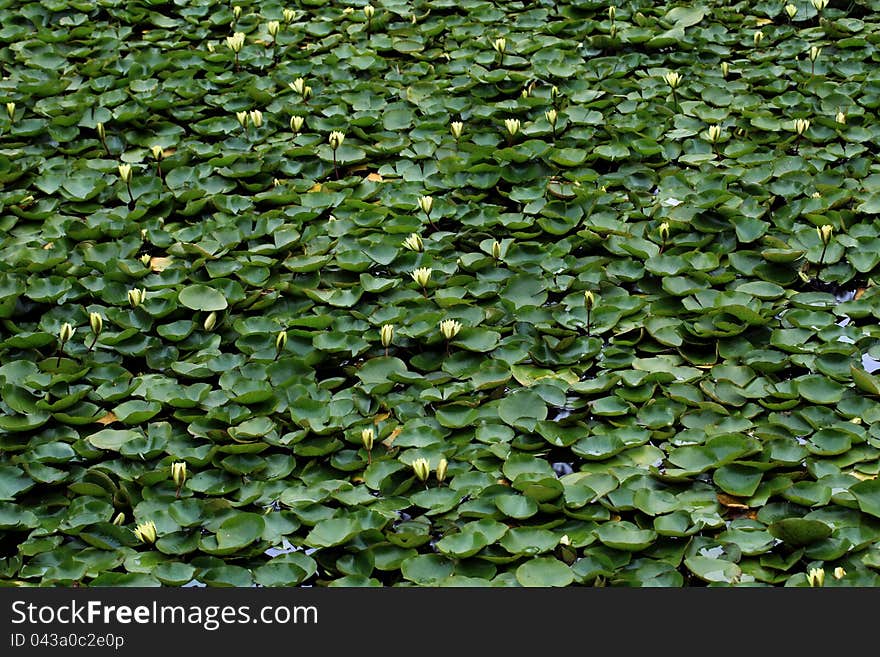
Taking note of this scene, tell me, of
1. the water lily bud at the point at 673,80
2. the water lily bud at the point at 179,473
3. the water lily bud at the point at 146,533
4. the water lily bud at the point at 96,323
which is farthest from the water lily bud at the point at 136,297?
the water lily bud at the point at 673,80

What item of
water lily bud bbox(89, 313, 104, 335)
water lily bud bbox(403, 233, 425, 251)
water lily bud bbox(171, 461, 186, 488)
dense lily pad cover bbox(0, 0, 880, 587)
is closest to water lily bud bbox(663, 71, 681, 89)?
dense lily pad cover bbox(0, 0, 880, 587)

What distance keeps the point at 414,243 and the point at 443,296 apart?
272 mm

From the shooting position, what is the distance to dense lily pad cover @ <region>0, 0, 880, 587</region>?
268cm

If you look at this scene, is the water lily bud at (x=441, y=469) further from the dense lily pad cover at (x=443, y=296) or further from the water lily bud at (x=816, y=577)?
the water lily bud at (x=816, y=577)

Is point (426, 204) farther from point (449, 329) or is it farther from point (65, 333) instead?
point (65, 333)

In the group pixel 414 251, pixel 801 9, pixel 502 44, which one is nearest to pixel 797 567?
pixel 414 251

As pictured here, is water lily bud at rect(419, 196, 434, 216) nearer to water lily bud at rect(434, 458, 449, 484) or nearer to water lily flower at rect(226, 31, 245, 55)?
water lily bud at rect(434, 458, 449, 484)

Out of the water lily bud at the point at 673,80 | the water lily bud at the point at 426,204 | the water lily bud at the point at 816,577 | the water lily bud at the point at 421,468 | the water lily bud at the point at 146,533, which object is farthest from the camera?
the water lily bud at the point at 673,80

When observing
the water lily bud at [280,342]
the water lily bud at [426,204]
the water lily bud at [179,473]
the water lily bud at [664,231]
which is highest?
the water lily bud at [426,204]

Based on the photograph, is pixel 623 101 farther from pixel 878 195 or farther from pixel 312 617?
pixel 312 617

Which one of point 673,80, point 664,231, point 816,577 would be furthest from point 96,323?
point 673,80

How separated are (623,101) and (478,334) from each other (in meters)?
1.61

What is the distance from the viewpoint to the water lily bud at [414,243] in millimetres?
3602

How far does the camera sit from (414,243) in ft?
11.8
